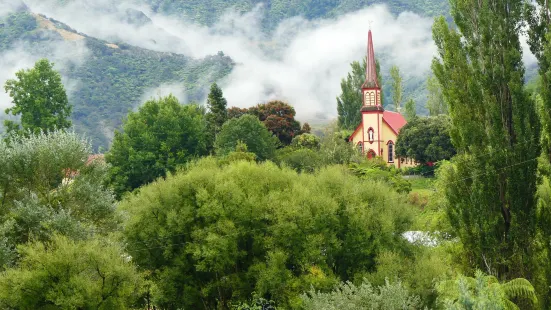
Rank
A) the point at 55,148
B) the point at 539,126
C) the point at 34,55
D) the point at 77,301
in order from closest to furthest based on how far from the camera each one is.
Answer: the point at 539,126 < the point at 77,301 < the point at 55,148 < the point at 34,55

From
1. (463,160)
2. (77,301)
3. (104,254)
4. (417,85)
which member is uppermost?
(417,85)

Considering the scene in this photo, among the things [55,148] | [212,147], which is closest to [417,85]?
[212,147]

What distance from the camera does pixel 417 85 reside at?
6029 inches

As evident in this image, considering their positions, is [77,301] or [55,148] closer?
[77,301]

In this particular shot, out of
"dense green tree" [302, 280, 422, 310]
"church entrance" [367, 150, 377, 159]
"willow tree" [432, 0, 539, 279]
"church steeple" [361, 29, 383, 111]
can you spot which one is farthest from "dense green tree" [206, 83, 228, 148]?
"dense green tree" [302, 280, 422, 310]

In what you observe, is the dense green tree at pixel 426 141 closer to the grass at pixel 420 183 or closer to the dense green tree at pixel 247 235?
the grass at pixel 420 183

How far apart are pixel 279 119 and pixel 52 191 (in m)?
39.1

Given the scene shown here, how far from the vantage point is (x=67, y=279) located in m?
20.8

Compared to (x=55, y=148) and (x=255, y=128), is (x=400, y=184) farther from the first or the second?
(x=55, y=148)

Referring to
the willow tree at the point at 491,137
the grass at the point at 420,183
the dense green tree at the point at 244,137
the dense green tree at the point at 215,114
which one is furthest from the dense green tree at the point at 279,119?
the willow tree at the point at 491,137

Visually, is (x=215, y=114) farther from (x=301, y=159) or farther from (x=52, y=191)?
(x=52, y=191)

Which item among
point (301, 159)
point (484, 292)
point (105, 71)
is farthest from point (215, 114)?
point (105, 71)

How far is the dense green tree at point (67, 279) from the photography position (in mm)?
20188

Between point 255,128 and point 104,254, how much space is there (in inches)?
1293
